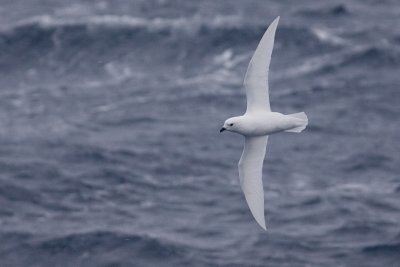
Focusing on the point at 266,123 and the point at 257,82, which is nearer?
the point at 266,123

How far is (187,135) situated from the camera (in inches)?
1566

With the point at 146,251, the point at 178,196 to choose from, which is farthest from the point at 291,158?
the point at 146,251

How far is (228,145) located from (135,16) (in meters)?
12.3

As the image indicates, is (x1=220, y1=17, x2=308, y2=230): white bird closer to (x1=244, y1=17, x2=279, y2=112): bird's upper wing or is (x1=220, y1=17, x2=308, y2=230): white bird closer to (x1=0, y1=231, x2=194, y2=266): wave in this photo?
(x1=244, y1=17, x2=279, y2=112): bird's upper wing

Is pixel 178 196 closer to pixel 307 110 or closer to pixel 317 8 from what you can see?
pixel 307 110

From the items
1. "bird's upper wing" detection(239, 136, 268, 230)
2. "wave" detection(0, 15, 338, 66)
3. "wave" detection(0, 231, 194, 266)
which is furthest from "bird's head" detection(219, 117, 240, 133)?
"wave" detection(0, 15, 338, 66)

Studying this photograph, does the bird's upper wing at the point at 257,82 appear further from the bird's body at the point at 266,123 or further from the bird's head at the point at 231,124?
the bird's head at the point at 231,124

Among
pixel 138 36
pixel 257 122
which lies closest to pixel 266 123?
pixel 257 122

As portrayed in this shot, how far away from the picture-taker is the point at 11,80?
44.4 meters

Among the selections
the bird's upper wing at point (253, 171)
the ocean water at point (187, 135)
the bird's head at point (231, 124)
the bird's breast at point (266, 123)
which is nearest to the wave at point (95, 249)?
the ocean water at point (187, 135)

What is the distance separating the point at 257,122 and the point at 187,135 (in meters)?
16.4

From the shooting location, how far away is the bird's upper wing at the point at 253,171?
2435 cm

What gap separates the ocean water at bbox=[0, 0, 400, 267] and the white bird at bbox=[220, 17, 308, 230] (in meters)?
7.97

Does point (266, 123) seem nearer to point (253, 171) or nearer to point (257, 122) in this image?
point (257, 122)
